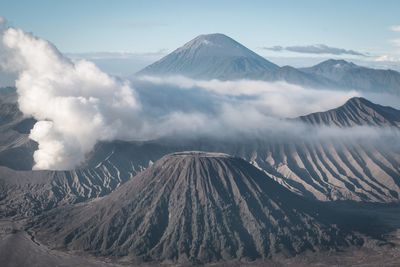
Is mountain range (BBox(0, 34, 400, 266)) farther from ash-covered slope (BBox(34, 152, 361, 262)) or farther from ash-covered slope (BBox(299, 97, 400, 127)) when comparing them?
ash-covered slope (BBox(299, 97, 400, 127))

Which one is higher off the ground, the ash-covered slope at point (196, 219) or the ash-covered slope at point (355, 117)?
the ash-covered slope at point (355, 117)

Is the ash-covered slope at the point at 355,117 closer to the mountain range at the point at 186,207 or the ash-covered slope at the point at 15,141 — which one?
the mountain range at the point at 186,207

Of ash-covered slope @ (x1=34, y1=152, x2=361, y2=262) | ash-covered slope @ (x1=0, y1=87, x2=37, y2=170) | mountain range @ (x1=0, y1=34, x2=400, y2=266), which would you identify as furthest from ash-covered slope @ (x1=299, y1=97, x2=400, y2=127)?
ash-covered slope @ (x1=0, y1=87, x2=37, y2=170)

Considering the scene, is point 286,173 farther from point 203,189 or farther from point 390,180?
point 203,189

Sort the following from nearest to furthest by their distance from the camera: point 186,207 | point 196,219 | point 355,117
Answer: point 196,219, point 186,207, point 355,117

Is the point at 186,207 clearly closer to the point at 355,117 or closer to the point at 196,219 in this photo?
the point at 196,219

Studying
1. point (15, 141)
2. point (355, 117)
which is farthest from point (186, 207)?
point (355, 117)

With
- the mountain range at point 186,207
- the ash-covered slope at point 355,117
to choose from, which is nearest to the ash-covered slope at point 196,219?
the mountain range at point 186,207
